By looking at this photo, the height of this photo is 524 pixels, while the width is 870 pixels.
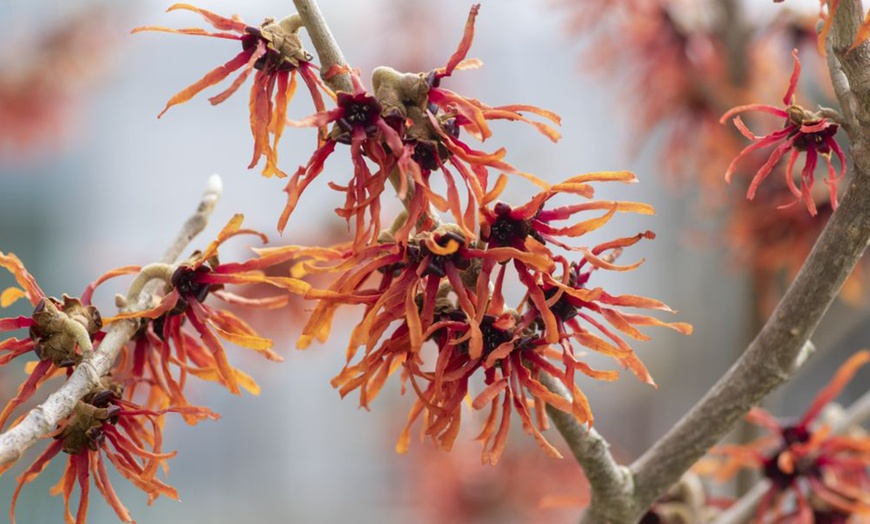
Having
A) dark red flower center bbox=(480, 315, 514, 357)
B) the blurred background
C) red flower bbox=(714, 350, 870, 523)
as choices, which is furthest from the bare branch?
the blurred background

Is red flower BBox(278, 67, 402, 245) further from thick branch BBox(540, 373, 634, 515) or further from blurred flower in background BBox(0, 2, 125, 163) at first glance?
blurred flower in background BBox(0, 2, 125, 163)

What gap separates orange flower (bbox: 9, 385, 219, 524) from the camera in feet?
1.34

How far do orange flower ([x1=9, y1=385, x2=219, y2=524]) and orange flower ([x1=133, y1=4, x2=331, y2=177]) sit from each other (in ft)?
0.37

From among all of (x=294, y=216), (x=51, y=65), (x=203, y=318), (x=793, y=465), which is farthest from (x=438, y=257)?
(x=294, y=216)

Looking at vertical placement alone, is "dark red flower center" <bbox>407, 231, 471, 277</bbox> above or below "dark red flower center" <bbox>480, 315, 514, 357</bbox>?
above

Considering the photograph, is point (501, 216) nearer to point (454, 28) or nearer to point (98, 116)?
point (454, 28)

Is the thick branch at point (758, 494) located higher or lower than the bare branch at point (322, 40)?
lower

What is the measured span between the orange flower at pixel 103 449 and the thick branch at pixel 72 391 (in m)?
0.01

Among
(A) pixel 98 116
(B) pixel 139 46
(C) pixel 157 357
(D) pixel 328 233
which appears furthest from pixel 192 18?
(C) pixel 157 357

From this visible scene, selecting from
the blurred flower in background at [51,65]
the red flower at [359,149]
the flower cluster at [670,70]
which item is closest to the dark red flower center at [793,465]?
the red flower at [359,149]

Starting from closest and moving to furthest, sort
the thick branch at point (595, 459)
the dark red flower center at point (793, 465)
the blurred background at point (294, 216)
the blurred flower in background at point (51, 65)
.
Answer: the thick branch at point (595, 459) → the dark red flower center at point (793, 465) → the blurred background at point (294, 216) → the blurred flower in background at point (51, 65)

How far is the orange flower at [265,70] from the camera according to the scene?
41cm

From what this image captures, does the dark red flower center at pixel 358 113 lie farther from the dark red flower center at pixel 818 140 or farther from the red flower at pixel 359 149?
the dark red flower center at pixel 818 140

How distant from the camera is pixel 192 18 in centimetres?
238
